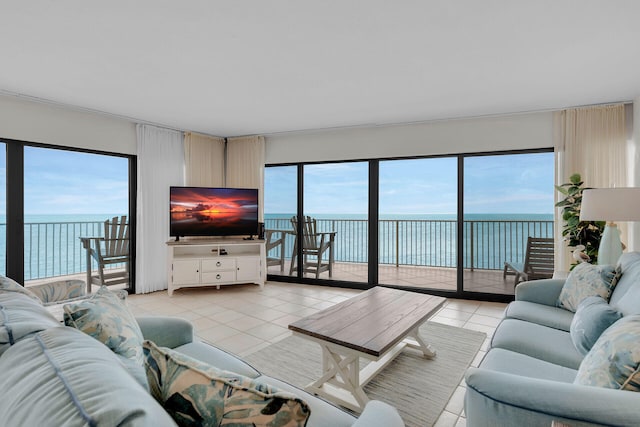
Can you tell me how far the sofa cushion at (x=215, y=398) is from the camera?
0.74 m

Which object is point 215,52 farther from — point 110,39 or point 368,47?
point 368,47

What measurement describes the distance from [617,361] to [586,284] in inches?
56.1

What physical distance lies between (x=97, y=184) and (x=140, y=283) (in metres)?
2.33

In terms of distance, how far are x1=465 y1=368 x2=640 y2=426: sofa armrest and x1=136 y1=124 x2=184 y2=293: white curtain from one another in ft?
15.3

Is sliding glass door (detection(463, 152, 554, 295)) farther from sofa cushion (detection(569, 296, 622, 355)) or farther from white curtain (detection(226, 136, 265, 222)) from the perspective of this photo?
white curtain (detection(226, 136, 265, 222))

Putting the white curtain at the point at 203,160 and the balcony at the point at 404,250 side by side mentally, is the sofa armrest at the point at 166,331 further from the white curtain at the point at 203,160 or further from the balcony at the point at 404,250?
the white curtain at the point at 203,160

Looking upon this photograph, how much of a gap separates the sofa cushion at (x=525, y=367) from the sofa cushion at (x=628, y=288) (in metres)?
0.50

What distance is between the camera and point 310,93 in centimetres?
351

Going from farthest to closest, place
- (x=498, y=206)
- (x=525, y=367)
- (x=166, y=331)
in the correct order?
1. (x=498, y=206)
2. (x=166, y=331)
3. (x=525, y=367)

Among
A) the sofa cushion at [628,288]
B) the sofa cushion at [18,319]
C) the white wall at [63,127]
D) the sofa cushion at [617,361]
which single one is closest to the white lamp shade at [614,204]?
the sofa cushion at [628,288]

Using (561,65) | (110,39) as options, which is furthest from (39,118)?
(561,65)

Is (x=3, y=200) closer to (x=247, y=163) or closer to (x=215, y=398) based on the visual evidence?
(x=247, y=163)

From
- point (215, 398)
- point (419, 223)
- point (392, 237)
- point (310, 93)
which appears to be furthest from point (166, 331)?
point (419, 223)

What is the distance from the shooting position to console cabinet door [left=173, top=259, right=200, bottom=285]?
187 inches
